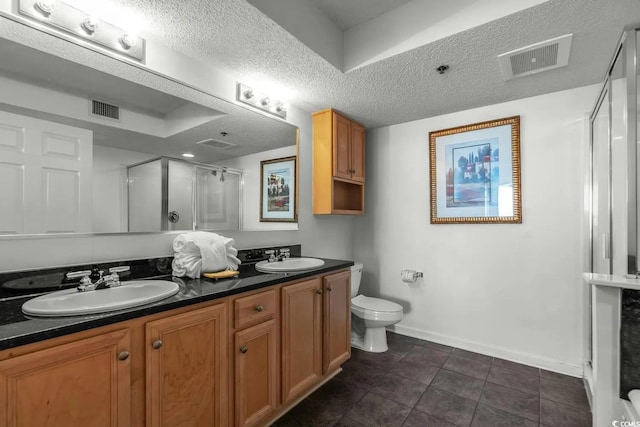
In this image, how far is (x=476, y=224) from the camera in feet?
8.84

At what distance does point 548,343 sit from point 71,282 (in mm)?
3214

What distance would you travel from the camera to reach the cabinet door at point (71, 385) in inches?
33.4

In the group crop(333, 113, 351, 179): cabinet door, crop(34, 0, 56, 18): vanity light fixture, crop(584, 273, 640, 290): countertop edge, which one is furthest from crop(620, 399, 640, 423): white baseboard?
crop(34, 0, 56, 18): vanity light fixture

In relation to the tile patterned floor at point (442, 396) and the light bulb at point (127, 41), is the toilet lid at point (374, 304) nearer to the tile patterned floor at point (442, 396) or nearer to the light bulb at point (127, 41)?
the tile patterned floor at point (442, 396)

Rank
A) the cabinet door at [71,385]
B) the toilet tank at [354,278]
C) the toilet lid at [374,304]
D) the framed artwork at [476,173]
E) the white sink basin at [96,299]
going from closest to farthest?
the cabinet door at [71,385]
the white sink basin at [96,299]
the framed artwork at [476,173]
the toilet lid at [374,304]
the toilet tank at [354,278]

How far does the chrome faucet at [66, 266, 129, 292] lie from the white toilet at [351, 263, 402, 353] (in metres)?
1.90

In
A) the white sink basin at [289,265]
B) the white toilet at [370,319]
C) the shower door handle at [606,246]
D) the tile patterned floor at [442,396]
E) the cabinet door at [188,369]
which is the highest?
the shower door handle at [606,246]

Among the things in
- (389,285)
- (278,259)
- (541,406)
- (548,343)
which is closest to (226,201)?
(278,259)

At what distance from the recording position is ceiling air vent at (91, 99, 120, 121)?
57.2 inches

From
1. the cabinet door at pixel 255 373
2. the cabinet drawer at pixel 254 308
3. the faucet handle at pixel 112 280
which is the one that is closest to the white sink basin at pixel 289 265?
the cabinet drawer at pixel 254 308

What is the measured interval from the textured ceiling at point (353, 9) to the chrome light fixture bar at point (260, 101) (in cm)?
71

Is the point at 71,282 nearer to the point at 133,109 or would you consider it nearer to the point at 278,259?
the point at 133,109

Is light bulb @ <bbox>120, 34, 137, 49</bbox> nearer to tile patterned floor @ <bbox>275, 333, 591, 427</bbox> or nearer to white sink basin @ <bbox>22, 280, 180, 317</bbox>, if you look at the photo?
white sink basin @ <bbox>22, 280, 180, 317</bbox>

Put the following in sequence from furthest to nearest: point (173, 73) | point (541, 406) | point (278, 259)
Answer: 1. point (278, 259)
2. point (541, 406)
3. point (173, 73)
